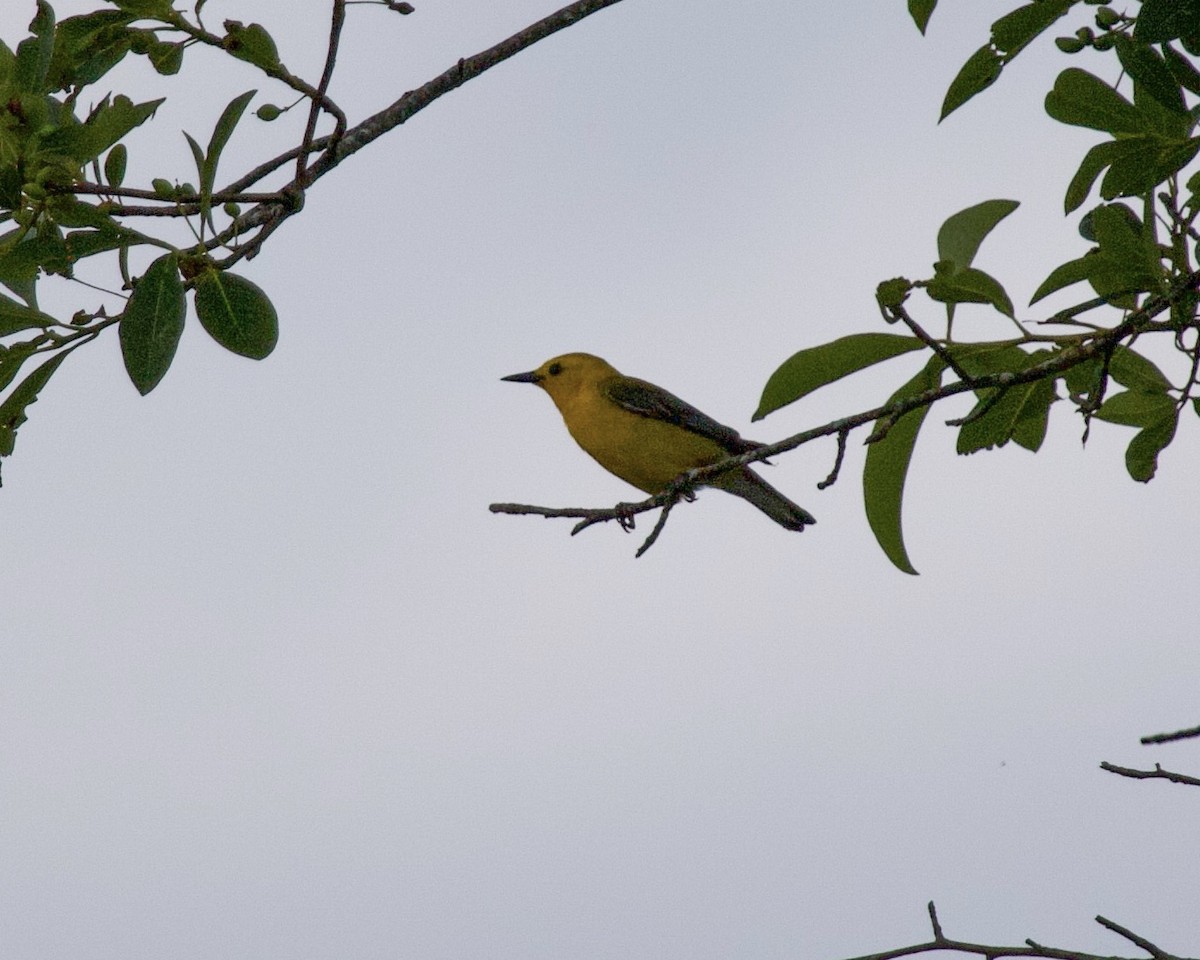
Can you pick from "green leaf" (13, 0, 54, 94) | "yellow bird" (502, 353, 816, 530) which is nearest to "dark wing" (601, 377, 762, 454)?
"yellow bird" (502, 353, 816, 530)

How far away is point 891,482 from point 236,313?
1479mm

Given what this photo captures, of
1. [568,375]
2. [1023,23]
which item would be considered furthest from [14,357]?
[568,375]

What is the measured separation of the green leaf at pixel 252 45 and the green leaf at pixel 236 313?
1.43 ft

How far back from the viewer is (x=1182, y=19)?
9.42 ft

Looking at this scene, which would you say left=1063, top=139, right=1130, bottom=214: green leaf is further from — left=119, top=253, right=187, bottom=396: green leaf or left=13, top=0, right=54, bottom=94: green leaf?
left=13, top=0, right=54, bottom=94: green leaf

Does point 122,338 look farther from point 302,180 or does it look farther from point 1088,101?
point 1088,101

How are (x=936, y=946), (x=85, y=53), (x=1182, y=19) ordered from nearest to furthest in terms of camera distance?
(x=936, y=946) < (x=1182, y=19) < (x=85, y=53)

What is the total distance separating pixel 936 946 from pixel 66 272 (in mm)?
2054

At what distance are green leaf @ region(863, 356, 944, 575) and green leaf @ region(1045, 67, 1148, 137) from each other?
623mm

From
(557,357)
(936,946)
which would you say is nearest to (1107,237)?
(936,946)

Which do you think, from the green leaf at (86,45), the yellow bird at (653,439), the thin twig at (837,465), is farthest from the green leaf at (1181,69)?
the yellow bird at (653,439)

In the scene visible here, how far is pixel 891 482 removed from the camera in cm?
331

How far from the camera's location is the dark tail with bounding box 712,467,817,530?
6754 millimetres

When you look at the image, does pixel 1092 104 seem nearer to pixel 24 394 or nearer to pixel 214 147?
pixel 214 147
